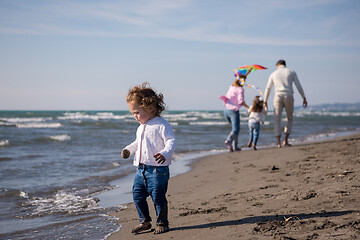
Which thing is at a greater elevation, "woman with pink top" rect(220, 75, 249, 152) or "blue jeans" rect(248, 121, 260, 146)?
"woman with pink top" rect(220, 75, 249, 152)

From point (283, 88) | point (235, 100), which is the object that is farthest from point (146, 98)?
point (283, 88)

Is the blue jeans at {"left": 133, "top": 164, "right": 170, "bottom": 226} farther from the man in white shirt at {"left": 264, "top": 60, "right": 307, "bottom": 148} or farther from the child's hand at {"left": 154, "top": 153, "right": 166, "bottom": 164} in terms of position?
the man in white shirt at {"left": 264, "top": 60, "right": 307, "bottom": 148}

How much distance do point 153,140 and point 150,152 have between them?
0.35 ft

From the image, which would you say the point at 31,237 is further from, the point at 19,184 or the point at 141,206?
the point at 19,184

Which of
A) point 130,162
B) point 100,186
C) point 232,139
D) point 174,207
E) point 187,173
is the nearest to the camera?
point 174,207

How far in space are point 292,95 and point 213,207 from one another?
5388mm

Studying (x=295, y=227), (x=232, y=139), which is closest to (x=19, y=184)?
(x=295, y=227)

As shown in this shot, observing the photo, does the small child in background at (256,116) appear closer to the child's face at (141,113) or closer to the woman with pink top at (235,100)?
the woman with pink top at (235,100)

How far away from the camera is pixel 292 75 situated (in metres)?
7.96

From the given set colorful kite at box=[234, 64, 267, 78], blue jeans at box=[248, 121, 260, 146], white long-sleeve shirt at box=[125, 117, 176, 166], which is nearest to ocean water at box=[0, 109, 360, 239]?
white long-sleeve shirt at box=[125, 117, 176, 166]

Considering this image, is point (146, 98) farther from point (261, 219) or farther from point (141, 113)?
point (261, 219)

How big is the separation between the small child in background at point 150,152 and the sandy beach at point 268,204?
19cm

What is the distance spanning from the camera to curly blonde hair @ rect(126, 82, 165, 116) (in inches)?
117

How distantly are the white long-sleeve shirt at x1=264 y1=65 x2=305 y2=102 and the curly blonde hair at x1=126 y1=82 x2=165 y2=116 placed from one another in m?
5.54
